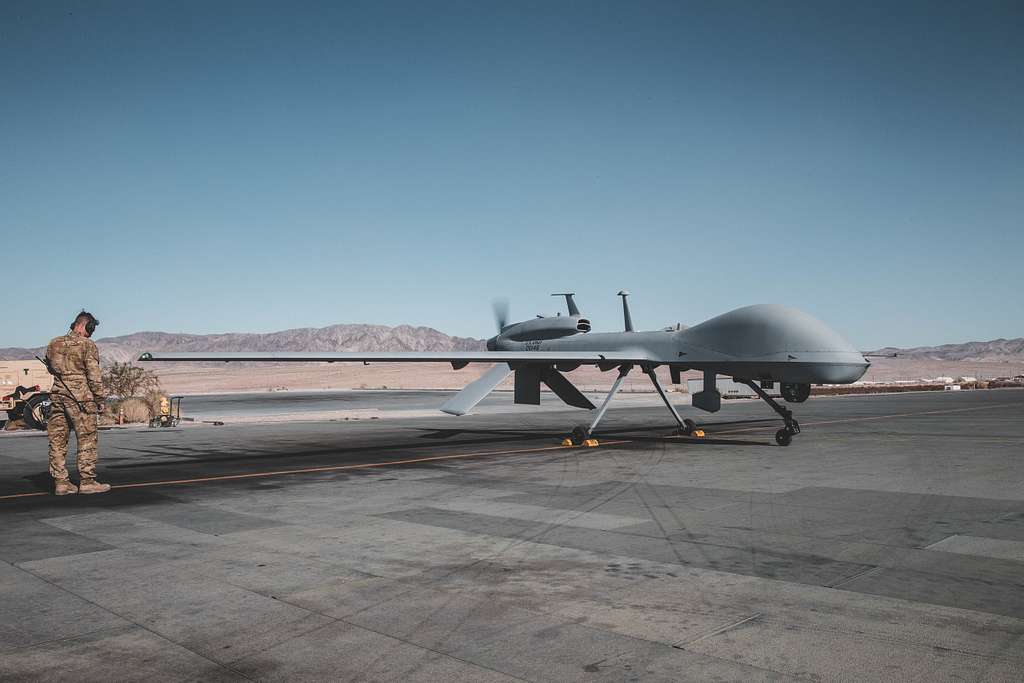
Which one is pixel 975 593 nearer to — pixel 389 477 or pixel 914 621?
pixel 914 621

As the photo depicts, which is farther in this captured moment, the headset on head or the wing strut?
the wing strut

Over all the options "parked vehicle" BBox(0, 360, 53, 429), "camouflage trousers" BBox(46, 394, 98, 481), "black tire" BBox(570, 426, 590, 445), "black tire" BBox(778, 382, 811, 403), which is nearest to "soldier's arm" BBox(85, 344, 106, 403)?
"camouflage trousers" BBox(46, 394, 98, 481)

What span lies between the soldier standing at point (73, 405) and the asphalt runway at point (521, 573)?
0.68 metres

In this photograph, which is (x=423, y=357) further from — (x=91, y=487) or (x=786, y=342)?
(x=786, y=342)

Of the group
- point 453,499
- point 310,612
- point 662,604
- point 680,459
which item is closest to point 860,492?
point 680,459

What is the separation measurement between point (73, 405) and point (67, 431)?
490 mm

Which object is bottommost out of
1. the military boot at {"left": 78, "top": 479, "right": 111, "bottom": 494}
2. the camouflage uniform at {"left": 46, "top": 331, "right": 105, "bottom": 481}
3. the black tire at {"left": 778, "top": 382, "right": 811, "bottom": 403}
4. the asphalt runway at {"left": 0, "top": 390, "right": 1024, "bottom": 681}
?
the asphalt runway at {"left": 0, "top": 390, "right": 1024, "bottom": 681}

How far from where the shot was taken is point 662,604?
5.99 meters

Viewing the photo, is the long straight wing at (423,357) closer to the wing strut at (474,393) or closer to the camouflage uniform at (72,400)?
the wing strut at (474,393)

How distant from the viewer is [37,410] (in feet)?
87.6

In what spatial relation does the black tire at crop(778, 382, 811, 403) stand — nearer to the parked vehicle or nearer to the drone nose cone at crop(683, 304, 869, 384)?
the drone nose cone at crop(683, 304, 869, 384)

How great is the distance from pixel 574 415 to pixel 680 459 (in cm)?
1718

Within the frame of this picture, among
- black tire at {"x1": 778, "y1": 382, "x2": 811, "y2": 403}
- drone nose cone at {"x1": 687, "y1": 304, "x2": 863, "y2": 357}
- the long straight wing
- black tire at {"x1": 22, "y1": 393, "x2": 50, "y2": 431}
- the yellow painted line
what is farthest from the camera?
black tire at {"x1": 22, "y1": 393, "x2": 50, "y2": 431}

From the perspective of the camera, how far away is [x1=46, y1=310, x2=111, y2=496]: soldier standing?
1180cm
